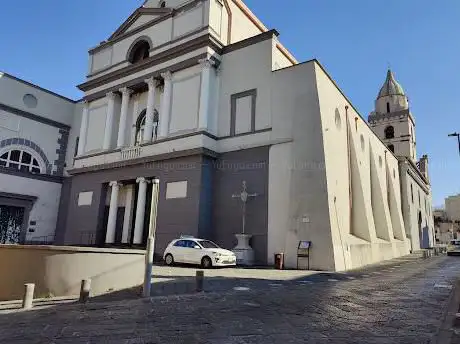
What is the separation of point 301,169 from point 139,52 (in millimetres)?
15637

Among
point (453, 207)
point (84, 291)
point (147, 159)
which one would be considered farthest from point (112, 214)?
point (453, 207)

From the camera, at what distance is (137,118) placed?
84.4 ft

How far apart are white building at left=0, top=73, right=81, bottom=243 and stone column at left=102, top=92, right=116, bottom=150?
274 inches

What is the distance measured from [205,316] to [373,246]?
1917 centimetres

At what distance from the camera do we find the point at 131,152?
78.1 ft

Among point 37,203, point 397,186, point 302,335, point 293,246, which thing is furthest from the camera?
point 397,186

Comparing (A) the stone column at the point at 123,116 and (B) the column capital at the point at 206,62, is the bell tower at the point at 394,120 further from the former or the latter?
(A) the stone column at the point at 123,116

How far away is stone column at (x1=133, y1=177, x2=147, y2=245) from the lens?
72.0 feet

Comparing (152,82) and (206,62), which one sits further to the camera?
(152,82)

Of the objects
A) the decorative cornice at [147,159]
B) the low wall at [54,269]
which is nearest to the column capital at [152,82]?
the decorative cornice at [147,159]

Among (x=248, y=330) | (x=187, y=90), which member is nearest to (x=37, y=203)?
(x=187, y=90)

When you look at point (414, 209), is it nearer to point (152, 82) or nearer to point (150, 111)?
point (150, 111)

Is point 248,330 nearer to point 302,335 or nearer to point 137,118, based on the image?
point 302,335

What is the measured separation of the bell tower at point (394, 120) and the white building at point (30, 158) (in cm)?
3978
